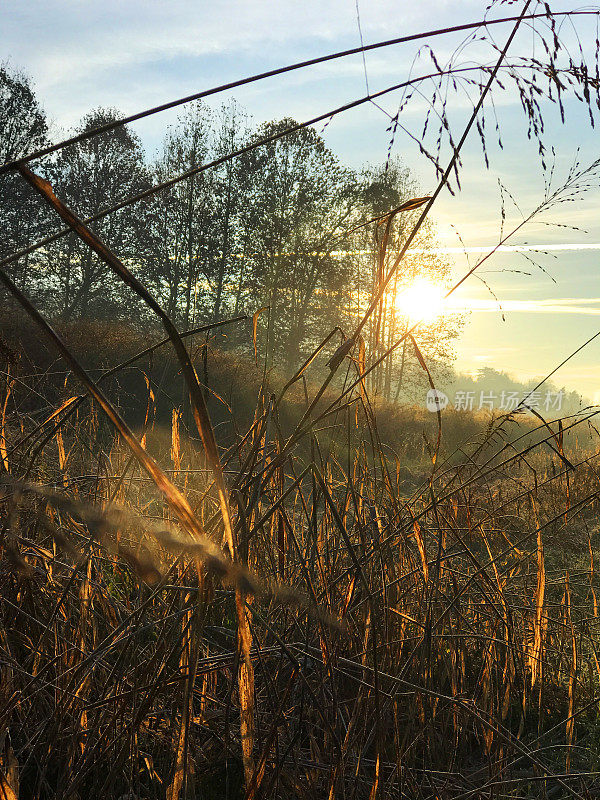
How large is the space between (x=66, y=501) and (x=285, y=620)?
1.35 m

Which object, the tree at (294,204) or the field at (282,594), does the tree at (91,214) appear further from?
the field at (282,594)

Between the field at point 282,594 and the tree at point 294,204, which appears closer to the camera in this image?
the field at point 282,594

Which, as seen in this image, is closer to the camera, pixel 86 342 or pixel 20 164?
pixel 20 164

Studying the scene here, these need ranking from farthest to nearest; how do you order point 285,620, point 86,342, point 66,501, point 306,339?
point 306,339, point 86,342, point 285,620, point 66,501

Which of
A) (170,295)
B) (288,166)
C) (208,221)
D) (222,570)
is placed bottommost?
(222,570)

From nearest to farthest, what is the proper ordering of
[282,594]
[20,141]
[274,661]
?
[282,594] → [274,661] → [20,141]

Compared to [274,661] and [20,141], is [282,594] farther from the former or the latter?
[20,141]

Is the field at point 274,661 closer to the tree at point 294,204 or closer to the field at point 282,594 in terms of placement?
the field at point 282,594

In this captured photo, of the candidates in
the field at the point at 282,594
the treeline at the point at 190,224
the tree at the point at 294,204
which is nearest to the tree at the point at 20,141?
the treeline at the point at 190,224

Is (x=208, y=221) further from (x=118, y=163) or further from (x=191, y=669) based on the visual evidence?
(x=191, y=669)

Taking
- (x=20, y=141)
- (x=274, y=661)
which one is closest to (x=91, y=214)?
(x=20, y=141)

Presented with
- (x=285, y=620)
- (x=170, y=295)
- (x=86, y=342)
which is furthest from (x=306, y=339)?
(x=285, y=620)

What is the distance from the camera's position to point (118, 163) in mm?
26312

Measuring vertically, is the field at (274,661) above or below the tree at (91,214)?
below
